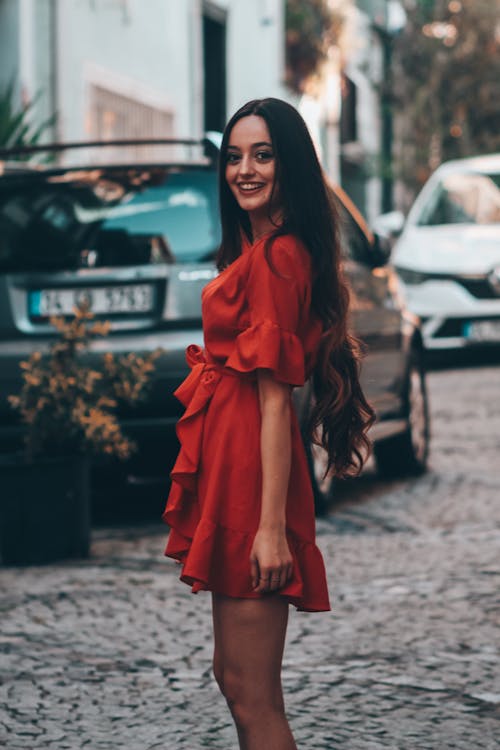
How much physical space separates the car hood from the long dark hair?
1132 centimetres

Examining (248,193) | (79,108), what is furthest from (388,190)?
(248,193)

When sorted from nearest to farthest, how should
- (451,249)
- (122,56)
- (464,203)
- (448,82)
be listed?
(451,249), (464,203), (122,56), (448,82)

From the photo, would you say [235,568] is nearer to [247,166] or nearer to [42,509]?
[247,166]

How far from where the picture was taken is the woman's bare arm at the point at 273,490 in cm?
279

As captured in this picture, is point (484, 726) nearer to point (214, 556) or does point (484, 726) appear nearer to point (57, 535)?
point (214, 556)

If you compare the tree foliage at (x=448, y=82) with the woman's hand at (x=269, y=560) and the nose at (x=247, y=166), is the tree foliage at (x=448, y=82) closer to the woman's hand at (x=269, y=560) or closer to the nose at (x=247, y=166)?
the nose at (x=247, y=166)

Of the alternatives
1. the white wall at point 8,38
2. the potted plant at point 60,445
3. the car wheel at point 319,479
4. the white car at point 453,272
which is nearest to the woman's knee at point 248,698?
the potted plant at point 60,445

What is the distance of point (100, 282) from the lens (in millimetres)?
6812

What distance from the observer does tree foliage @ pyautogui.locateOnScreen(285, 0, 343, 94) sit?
25.2 metres

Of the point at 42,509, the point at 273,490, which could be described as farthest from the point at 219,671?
the point at 42,509

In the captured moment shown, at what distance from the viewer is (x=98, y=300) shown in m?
6.83

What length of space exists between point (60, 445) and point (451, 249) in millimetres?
8693

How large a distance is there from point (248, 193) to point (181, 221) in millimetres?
3963

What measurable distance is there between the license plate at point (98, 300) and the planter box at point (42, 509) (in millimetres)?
762
